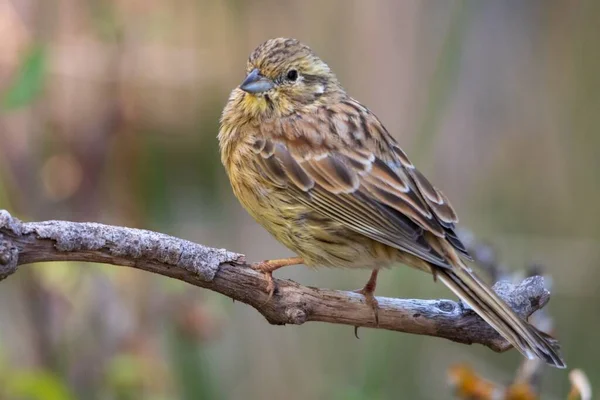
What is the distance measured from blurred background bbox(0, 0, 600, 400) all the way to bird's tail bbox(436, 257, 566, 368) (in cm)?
117

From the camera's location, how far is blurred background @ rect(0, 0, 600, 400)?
459cm

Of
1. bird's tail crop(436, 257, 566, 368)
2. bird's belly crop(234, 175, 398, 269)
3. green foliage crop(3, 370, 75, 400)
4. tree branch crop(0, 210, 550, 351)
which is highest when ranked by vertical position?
bird's belly crop(234, 175, 398, 269)

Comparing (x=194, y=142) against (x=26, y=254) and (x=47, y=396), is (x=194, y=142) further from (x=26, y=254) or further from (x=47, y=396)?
(x=26, y=254)

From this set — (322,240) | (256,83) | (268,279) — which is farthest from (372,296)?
(256,83)

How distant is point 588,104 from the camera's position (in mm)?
6461

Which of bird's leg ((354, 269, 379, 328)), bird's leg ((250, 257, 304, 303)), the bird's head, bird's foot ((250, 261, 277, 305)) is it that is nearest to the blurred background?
the bird's head

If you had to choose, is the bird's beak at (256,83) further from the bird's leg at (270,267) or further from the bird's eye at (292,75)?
the bird's leg at (270,267)

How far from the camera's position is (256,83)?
378 centimetres

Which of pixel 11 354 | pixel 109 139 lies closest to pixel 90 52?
pixel 109 139

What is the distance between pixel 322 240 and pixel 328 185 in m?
0.22

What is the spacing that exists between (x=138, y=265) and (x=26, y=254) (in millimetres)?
312

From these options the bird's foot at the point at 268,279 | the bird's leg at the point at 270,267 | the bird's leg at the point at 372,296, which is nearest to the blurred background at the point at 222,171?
the bird's leg at the point at 372,296

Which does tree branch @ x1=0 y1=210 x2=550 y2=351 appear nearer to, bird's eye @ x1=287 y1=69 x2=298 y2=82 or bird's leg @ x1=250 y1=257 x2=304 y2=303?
bird's leg @ x1=250 y1=257 x2=304 y2=303

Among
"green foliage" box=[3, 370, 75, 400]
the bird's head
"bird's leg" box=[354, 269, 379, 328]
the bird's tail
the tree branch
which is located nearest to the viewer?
the tree branch
